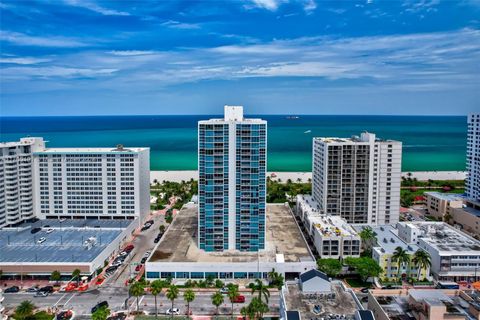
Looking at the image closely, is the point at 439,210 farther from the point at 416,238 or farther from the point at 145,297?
the point at 145,297

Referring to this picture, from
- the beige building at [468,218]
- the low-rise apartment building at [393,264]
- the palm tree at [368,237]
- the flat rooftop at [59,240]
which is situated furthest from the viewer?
the beige building at [468,218]

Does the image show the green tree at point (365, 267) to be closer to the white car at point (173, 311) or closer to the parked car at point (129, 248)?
the white car at point (173, 311)

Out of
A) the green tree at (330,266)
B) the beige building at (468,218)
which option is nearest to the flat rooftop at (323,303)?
the green tree at (330,266)

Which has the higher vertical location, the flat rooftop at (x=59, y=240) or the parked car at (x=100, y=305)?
the flat rooftop at (x=59, y=240)

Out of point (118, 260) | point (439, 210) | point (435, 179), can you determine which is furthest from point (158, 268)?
point (435, 179)

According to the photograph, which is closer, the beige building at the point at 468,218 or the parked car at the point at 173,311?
the parked car at the point at 173,311

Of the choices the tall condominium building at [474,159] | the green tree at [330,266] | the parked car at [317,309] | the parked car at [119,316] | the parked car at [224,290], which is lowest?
the parked car at [119,316]

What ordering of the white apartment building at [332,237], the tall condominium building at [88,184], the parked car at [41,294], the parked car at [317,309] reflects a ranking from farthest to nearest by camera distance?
1. the tall condominium building at [88,184]
2. the white apartment building at [332,237]
3. the parked car at [41,294]
4. the parked car at [317,309]
